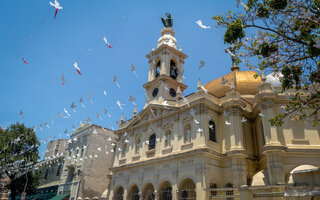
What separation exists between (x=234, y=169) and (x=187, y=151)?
3.97 meters

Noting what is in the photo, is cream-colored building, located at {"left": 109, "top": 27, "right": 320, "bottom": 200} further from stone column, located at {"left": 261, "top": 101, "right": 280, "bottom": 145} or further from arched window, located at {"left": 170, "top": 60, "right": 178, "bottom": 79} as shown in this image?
arched window, located at {"left": 170, "top": 60, "right": 178, "bottom": 79}

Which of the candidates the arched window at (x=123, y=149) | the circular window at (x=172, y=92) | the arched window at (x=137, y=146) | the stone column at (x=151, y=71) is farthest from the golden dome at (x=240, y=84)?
the arched window at (x=123, y=149)

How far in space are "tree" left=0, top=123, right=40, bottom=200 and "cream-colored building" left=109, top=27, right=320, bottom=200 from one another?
14.3 m

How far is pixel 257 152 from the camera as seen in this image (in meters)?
22.1

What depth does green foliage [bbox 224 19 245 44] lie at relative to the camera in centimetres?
1091

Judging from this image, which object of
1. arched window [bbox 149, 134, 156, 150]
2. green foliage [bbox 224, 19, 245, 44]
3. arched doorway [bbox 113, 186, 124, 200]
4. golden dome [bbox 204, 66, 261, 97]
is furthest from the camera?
golden dome [bbox 204, 66, 261, 97]

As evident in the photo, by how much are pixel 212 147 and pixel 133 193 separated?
9934 mm

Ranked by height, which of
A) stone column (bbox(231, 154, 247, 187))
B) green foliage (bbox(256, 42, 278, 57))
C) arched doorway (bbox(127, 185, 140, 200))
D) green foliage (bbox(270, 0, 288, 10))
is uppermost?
green foliage (bbox(270, 0, 288, 10))

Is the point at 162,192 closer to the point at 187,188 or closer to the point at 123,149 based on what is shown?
the point at 187,188

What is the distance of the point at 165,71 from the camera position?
29.9 m

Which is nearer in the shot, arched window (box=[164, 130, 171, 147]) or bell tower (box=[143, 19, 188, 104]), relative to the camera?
arched window (box=[164, 130, 171, 147])

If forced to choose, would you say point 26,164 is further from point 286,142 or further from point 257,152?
point 286,142

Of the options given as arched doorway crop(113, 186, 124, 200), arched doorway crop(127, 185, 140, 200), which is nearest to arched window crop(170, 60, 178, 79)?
arched doorway crop(127, 185, 140, 200)

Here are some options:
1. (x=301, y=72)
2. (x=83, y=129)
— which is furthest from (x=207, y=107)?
(x=83, y=129)
